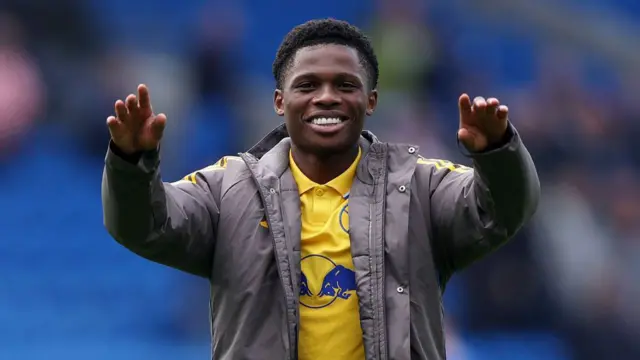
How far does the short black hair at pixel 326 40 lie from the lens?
2.97 meters

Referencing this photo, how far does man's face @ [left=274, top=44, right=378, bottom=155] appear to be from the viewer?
2885 millimetres

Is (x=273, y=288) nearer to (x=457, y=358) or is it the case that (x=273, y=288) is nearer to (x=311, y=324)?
(x=311, y=324)

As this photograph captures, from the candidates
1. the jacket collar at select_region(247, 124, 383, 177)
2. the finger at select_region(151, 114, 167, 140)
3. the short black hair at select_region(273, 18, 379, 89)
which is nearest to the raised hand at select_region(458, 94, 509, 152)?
the jacket collar at select_region(247, 124, 383, 177)

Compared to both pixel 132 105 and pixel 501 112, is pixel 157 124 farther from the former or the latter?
pixel 501 112

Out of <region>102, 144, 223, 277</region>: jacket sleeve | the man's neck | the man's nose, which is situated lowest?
<region>102, 144, 223, 277</region>: jacket sleeve

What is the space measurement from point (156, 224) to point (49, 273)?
4.58m

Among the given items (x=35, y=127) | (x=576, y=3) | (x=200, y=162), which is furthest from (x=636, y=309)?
(x=35, y=127)

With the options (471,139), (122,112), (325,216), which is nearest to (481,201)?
(471,139)

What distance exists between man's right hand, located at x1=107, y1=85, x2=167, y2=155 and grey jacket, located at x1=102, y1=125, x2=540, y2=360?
0.11 ft

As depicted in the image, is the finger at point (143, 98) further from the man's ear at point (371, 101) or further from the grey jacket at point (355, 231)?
the man's ear at point (371, 101)

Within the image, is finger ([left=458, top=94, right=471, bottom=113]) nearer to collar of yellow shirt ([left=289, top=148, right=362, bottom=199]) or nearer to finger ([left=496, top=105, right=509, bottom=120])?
finger ([left=496, top=105, right=509, bottom=120])

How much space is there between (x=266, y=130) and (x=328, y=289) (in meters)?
4.33

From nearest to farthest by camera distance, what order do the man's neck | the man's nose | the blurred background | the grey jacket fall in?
1. the grey jacket
2. the man's nose
3. the man's neck
4. the blurred background

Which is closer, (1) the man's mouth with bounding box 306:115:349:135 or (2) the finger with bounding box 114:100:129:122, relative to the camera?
(2) the finger with bounding box 114:100:129:122
